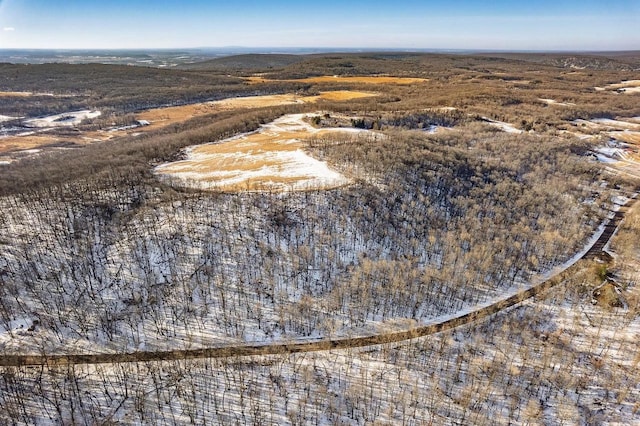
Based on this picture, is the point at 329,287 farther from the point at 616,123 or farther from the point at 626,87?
the point at 626,87

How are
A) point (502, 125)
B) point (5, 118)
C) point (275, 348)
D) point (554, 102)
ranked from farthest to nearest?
point (554, 102) → point (5, 118) → point (502, 125) → point (275, 348)

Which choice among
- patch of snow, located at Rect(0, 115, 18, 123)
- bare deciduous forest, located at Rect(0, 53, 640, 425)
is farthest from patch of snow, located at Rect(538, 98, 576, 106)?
patch of snow, located at Rect(0, 115, 18, 123)

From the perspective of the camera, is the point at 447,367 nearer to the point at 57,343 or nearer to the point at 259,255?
the point at 259,255

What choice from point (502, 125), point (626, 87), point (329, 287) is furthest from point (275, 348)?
point (626, 87)

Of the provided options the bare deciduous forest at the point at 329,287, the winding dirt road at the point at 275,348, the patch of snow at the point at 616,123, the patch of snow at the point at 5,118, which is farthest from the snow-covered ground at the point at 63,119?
the patch of snow at the point at 616,123

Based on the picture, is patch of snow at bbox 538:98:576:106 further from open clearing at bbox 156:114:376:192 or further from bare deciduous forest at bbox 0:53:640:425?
open clearing at bbox 156:114:376:192

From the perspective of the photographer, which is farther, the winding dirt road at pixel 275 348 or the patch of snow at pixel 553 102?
the patch of snow at pixel 553 102

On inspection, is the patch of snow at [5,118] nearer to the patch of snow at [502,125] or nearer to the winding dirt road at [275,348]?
the winding dirt road at [275,348]
